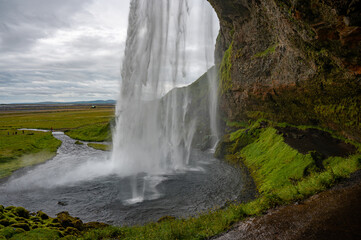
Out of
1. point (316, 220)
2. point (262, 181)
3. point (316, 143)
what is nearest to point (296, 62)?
point (316, 143)

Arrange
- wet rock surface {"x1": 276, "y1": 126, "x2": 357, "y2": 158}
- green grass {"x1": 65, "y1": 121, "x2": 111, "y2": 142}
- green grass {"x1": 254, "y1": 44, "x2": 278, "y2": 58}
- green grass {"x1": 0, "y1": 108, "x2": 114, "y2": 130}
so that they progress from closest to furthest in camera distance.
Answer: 1. wet rock surface {"x1": 276, "y1": 126, "x2": 357, "y2": 158}
2. green grass {"x1": 254, "y1": 44, "x2": 278, "y2": 58}
3. green grass {"x1": 65, "y1": 121, "x2": 111, "y2": 142}
4. green grass {"x1": 0, "y1": 108, "x2": 114, "y2": 130}

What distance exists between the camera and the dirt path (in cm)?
746

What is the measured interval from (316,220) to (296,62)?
18583mm

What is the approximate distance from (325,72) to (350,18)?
27.7 ft

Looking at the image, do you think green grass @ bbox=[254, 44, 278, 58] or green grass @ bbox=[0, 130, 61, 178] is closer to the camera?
green grass @ bbox=[254, 44, 278, 58]

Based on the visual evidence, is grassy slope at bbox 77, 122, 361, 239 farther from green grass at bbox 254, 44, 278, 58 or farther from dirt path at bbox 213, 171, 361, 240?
green grass at bbox 254, 44, 278, 58

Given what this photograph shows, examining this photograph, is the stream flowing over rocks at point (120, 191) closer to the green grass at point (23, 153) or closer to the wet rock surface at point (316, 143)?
the green grass at point (23, 153)

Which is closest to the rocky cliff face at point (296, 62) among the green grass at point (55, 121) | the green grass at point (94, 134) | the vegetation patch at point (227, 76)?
the vegetation patch at point (227, 76)

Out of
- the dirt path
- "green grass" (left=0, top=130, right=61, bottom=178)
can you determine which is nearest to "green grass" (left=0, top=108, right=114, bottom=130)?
"green grass" (left=0, top=130, right=61, bottom=178)

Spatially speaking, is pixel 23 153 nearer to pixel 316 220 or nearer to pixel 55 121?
pixel 316 220

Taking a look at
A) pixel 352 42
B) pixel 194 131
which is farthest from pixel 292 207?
pixel 194 131

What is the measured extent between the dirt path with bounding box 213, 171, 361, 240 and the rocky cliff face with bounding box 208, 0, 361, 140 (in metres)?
8.16

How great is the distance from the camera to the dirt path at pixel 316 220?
24.5ft

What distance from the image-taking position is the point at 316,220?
828 cm
